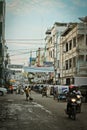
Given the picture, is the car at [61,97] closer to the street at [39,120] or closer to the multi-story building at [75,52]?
the multi-story building at [75,52]

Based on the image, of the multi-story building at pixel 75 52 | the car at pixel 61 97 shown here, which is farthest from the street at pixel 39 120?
the multi-story building at pixel 75 52

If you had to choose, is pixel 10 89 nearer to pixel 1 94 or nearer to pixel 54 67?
pixel 54 67

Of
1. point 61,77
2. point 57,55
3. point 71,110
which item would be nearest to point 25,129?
point 71,110

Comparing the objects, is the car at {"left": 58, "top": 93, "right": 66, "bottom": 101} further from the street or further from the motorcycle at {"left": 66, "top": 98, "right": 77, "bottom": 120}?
the motorcycle at {"left": 66, "top": 98, "right": 77, "bottom": 120}

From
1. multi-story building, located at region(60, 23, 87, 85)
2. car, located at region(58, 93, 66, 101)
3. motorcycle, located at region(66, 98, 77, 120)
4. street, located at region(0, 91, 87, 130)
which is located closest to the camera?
street, located at region(0, 91, 87, 130)

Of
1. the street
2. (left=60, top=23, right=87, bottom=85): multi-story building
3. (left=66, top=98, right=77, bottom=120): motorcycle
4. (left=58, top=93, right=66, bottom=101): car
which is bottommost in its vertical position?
(left=58, top=93, right=66, bottom=101): car

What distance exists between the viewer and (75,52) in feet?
177

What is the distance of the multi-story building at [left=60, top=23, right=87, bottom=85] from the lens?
52.3 metres

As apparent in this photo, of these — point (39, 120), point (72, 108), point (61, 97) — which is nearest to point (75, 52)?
point (61, 97)

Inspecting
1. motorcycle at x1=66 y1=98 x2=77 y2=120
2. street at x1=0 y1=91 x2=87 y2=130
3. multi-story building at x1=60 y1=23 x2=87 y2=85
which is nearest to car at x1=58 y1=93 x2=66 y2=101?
multi-story building at x1=60 y1=23 x2=87 y2=85

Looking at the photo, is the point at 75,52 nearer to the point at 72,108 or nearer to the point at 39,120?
the point at 72,108

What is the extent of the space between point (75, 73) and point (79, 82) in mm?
6733

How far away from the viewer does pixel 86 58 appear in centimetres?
5344

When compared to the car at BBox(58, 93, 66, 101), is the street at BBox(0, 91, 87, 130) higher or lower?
higher
